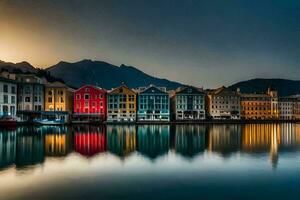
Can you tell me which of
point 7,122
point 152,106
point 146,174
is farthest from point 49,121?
point 146,174

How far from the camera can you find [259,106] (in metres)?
101

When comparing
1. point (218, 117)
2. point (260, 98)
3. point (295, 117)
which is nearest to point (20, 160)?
point (218, 117)

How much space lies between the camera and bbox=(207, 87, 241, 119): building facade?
9138cm

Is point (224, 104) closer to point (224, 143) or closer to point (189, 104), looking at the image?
point (189, 104)

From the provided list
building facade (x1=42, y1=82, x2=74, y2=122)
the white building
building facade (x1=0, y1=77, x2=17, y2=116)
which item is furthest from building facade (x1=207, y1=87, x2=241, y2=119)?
building facade (x1=0, y1=77, x2=17, y2=116)

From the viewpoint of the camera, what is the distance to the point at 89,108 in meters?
76.9

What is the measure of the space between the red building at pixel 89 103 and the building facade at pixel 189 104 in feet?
62.8

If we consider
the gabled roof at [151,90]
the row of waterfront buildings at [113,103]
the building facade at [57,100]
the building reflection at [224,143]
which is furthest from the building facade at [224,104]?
the building reflection at [224,143]

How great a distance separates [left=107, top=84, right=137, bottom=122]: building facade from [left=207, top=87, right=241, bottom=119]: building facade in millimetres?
22966

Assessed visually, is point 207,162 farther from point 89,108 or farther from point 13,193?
point 89,108

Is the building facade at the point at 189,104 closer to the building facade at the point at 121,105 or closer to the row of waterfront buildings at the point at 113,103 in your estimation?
the row of waterfront buildings at the point at 113,103

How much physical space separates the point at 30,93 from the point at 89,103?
12.8 meters

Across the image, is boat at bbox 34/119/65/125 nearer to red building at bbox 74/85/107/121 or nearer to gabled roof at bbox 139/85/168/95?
red building at bbox 74/85/107/121

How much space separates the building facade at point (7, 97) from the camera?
59.2 m
